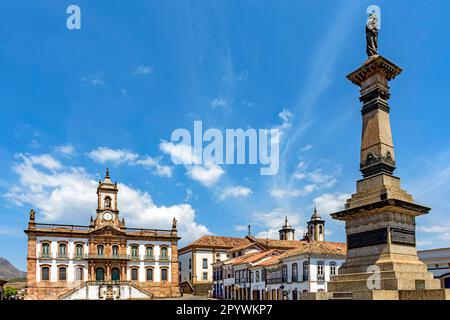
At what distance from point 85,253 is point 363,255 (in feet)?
134

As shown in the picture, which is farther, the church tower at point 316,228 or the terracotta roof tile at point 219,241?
the church tower at point 316,228

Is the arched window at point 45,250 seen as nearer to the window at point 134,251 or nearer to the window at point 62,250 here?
the window at point 62,250

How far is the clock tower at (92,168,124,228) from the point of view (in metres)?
52.5

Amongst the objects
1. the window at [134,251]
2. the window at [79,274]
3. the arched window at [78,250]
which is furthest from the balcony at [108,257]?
the window at [79,274]

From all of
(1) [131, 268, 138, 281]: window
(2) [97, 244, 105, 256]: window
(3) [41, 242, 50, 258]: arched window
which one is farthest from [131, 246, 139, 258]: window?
(3) [41, 242, 50, 258]: arched window

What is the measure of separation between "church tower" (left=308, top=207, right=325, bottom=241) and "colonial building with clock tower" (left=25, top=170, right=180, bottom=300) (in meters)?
29.3

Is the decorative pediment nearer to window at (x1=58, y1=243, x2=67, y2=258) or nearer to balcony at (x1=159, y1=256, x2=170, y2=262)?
window at (x1=58, y1=243, x2=67, y2=258)

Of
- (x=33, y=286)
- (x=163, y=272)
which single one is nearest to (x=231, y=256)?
(x=163, y=272)

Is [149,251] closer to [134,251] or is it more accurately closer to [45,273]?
[134,251]

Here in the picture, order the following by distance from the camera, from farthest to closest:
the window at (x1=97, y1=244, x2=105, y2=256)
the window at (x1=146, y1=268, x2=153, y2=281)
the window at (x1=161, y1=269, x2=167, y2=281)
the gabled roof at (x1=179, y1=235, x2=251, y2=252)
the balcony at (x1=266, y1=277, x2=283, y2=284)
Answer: the gabled roof at (x1=179, y1=235, x2=251, y2=252) → the window at (x1=161, y1=269, x2=167, y2=281) → the window at (x1=146, y1=268, x2=153, y2=281) → the window at (x1=97, y1=244, x2=105, y2=256) → the balcony at (x1=266, y1=277, x2=283, y2=284)

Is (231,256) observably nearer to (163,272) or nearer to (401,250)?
(163,272)

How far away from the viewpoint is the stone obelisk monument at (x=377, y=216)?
49.5ft

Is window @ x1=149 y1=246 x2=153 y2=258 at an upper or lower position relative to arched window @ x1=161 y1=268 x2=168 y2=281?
upper
